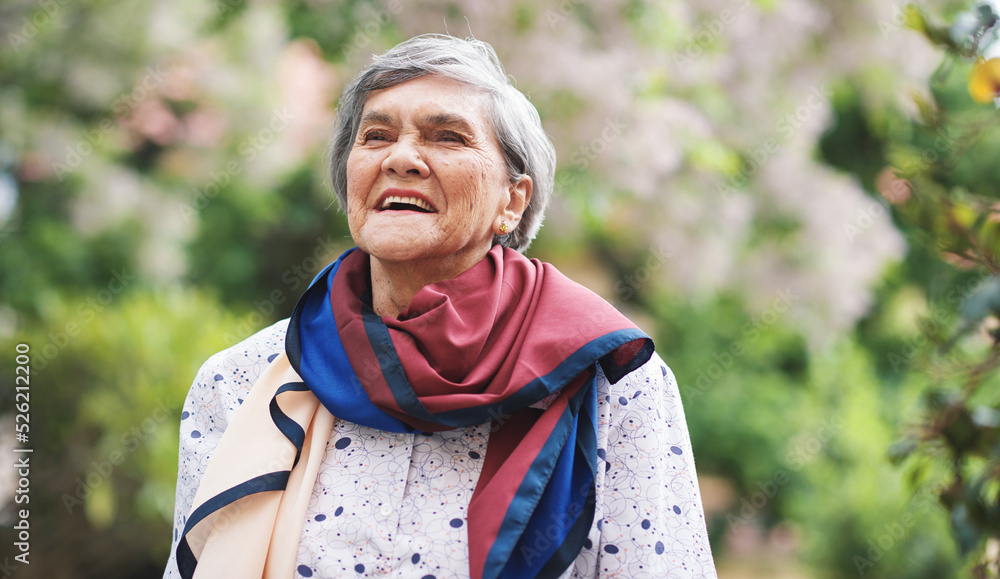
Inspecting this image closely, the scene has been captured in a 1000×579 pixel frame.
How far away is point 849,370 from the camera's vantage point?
5848 millimetres

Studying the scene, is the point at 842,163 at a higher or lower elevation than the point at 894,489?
higher

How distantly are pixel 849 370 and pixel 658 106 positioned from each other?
112 inches

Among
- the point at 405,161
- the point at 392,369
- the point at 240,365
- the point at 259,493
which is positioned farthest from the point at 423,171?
the point at 259,493

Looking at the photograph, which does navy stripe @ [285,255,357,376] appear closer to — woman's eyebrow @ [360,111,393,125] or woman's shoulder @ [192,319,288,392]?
woman's shoulder @ [192,319,288,392]

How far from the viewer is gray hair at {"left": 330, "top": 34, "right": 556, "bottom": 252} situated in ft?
5.78

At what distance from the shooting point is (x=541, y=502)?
150 cm

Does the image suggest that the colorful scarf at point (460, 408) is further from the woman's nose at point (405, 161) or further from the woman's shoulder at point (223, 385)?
the woman's nose at point (405, 161)

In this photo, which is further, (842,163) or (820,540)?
(842,163)

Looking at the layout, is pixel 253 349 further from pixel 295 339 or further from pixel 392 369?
pixel 392 369

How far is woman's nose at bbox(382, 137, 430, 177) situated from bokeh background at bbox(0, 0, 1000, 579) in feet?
5.05

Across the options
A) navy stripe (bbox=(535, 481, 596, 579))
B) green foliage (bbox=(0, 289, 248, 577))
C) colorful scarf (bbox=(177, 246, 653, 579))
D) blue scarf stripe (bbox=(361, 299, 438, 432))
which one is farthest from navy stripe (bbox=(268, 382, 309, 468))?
green foliage (bbox=(0, 289, 248, 577))

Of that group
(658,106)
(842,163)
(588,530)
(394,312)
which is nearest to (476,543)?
(588,530)

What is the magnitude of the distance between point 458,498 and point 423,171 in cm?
72

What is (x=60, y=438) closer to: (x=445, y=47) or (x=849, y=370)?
(x=445, y=47)
